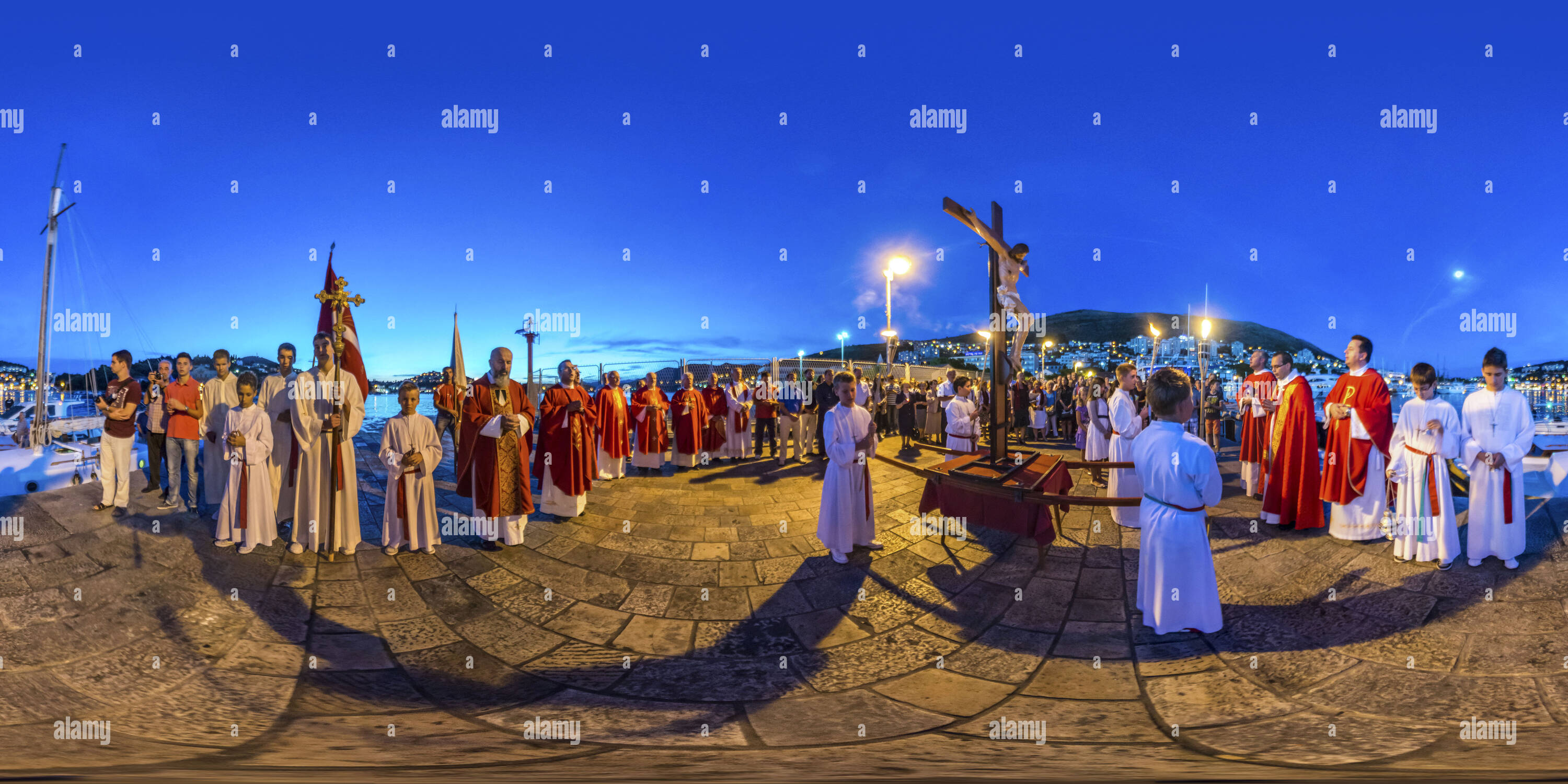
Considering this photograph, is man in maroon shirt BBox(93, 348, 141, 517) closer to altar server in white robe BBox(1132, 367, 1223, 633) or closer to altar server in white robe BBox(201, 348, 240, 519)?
altar server in white robe BBox(201, 348, 240, 519)

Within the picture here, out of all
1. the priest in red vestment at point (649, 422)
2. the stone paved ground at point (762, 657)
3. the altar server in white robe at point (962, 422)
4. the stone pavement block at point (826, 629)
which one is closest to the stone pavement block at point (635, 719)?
the stone paved ground at point (762, 657)

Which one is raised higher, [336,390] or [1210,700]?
[336,390]

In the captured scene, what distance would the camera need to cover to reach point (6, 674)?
3373 mm

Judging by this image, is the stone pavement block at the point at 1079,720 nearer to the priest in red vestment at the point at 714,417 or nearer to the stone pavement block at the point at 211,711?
the stone pavement block at the point at 211,711

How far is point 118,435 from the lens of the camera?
555cm

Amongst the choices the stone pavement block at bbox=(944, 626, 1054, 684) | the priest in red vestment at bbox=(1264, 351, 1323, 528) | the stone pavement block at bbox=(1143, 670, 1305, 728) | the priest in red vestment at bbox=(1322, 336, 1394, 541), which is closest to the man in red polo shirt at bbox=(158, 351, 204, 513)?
the stone pavement block at bbox=(944, 626, 1054, 684)

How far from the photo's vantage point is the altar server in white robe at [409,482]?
17.2ft

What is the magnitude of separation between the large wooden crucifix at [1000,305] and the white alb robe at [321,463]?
5795 mm

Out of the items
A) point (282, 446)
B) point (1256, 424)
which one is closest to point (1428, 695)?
point (1256, 424)

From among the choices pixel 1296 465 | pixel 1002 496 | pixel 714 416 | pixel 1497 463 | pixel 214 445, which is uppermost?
pixel 714 416

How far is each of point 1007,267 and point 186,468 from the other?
8.26 m

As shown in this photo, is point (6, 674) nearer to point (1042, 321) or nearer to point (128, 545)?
point (128, 545)

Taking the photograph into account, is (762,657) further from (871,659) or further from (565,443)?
(565,443)

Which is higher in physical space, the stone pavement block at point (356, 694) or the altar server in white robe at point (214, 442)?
the altar server in white robe at point (214, 442)
